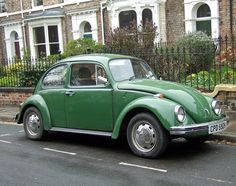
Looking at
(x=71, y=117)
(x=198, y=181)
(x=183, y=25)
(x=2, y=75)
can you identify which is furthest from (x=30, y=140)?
(x=183, y=25)

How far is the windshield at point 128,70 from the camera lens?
7691mm

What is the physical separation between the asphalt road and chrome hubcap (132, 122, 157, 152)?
21 centimetres

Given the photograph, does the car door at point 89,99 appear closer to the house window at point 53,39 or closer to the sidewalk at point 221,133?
the sidewalk at point 221,133

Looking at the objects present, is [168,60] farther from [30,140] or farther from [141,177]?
[141,177]

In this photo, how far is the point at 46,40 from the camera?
1006 inches

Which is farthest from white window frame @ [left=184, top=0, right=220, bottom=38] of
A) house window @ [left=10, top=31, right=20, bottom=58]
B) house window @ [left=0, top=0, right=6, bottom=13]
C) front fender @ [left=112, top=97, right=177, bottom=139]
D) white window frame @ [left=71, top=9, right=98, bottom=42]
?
house window @ [left=0, top=0, right=6, bottom=13]

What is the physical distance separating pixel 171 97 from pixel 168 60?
14.3 ft

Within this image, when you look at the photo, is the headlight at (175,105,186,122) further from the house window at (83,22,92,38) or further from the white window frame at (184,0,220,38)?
the house window at (83,22,92,38)

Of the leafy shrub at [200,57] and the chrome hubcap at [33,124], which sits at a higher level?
the leafy shrub at [200,57]

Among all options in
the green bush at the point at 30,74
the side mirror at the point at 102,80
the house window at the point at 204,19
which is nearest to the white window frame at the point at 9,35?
the house window at the point at 204,19

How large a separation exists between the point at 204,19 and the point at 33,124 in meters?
11.9

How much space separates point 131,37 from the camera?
44.8 ft

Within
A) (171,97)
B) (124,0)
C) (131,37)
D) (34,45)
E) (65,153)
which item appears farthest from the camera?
(34,45)

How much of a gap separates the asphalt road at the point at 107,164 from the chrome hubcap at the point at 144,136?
0.69ft
